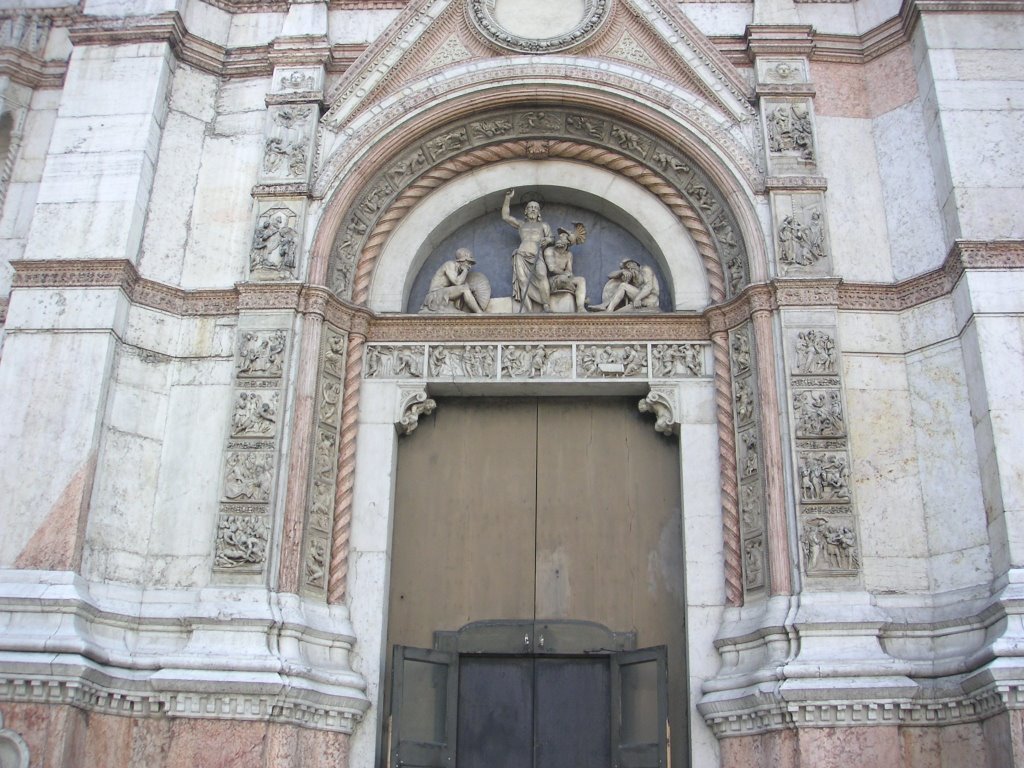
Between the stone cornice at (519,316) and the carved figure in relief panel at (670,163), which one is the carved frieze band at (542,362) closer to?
the stone cornice at (519,316)

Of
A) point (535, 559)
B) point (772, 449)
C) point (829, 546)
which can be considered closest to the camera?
point (829, 546)

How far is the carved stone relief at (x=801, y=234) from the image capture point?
11.7 m

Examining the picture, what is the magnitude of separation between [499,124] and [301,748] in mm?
7556

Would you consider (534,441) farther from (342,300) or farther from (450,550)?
(342,300)

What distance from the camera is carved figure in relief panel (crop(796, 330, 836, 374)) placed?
1121 cm

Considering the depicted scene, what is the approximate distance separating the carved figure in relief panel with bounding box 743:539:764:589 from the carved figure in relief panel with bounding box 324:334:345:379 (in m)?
4.84

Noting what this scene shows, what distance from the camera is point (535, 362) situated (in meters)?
12.2

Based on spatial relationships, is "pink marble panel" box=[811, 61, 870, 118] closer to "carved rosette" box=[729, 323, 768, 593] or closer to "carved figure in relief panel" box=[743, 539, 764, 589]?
"carved rosette" box=[729, 323, 768, 593]

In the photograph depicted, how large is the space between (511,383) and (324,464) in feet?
7.45

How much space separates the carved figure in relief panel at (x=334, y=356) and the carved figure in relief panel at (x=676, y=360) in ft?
11.5

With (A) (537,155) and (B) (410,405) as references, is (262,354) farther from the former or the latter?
(A) (537,155)

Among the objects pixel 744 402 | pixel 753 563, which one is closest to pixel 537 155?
pixel 744 402

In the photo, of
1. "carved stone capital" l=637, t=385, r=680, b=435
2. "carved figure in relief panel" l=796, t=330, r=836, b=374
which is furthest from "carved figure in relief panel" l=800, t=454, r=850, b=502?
"carved stone capital" l=637, t=385, r=680, b=435

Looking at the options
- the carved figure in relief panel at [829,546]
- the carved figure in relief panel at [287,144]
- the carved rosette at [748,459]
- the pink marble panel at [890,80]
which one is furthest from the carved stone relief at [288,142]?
the carved figure in relief panel at [829,546]
